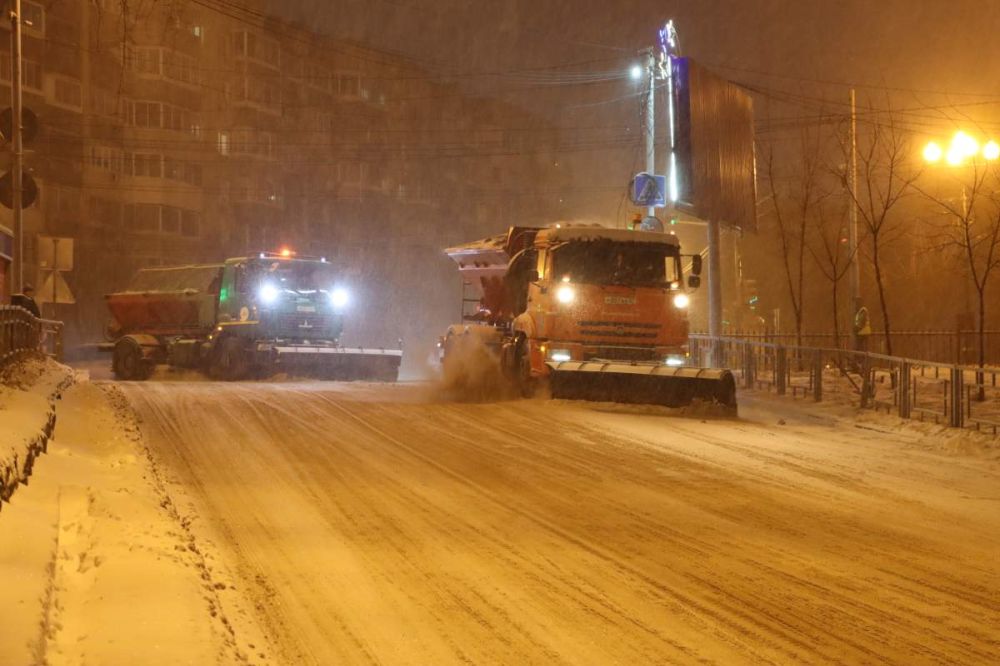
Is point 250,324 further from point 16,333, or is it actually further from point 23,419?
point 23,419

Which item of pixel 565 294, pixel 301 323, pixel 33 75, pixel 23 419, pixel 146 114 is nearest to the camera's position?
pixel 23 419

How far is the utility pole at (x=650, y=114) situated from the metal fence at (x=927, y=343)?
581 centimetres

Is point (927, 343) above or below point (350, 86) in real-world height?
below

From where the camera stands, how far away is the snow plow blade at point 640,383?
61.7 feet

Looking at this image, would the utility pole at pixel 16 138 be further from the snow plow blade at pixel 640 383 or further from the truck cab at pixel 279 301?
the snow plow blade at pixel 640 383

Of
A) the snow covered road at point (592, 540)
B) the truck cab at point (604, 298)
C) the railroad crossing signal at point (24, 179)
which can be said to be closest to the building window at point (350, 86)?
the railroad crossing signal at point (24, 179)

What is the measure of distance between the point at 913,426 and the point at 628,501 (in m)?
8.74

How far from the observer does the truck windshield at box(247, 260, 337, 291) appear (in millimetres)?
28266

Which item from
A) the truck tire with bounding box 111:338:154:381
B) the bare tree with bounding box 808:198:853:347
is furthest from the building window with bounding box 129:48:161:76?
the truck tire with bounding box 111:338:154:381

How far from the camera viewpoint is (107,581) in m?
6.08

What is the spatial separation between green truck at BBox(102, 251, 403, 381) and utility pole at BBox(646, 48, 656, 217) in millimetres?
10009

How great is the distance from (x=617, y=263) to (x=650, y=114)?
13.6 m

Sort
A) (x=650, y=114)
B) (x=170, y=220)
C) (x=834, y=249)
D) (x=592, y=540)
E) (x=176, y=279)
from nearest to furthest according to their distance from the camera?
1. (x=592, y=540)
2. (x=176, y=279)
3. (x=650, y=114)
4. (x=834, y=249)
5. (x=170, y=220)

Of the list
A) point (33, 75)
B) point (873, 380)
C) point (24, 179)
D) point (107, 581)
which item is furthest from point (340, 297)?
point (33, 75)
